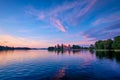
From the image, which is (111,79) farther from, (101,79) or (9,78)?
(9,78)

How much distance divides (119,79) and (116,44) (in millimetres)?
177186

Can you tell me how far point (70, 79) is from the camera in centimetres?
2923

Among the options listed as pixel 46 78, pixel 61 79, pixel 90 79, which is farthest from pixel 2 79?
pixel 90 79

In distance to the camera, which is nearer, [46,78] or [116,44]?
[46,78]

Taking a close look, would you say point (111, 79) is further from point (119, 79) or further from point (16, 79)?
point (16, 79)

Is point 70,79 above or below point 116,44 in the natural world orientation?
below

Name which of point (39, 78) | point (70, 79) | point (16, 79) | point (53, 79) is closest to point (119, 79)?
point (70, 79)

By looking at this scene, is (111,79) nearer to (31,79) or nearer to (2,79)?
(31,79)

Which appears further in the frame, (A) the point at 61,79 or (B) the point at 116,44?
(B) the point at 116,44

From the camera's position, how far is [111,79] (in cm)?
2902

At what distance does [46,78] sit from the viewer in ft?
98.6

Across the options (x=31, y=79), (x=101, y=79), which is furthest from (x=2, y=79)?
(x=101, y=79)

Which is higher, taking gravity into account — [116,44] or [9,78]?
[116,44]

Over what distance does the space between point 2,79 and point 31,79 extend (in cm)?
641
